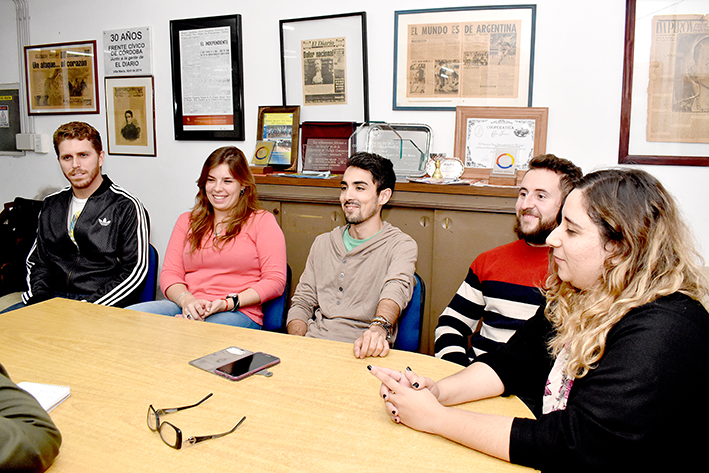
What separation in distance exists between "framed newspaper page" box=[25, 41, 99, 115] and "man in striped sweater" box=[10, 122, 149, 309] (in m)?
1.41

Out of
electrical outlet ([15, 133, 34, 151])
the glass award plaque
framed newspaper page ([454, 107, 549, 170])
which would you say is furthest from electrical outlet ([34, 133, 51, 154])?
framed newspaper page ([454, 107, 549, 170])

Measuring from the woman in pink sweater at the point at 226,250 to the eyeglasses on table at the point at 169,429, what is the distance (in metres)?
1.05

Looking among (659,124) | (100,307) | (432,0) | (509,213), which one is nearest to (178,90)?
(432,0)

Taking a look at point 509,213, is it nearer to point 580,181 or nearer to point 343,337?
point 343,337

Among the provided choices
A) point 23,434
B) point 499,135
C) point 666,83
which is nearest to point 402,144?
point 499,135

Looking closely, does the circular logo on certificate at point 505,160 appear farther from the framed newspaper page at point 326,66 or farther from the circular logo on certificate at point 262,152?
the circular logo on certificate at point 262,152

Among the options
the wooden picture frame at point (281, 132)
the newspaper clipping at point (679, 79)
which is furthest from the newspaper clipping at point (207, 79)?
the newspaper clipping at point (679, 79)

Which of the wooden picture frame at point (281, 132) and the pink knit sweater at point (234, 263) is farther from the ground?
the wooden picture frame at point (281, 132)

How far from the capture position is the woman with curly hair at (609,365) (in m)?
0.93

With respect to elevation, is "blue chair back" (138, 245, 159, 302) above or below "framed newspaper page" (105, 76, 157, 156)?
below

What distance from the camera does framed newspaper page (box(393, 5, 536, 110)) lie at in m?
2.66

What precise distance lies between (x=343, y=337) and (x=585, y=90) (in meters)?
1.78

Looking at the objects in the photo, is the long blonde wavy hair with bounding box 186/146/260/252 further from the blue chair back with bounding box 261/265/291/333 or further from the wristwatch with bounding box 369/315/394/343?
the wristwatch with bounding box 369/315/394/343

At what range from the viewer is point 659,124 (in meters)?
2.48
